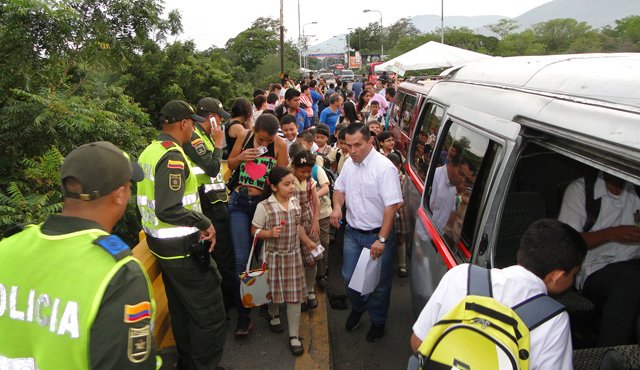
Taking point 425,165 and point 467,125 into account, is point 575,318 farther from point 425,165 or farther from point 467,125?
point 425,165

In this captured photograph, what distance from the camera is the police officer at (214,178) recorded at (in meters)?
3.62

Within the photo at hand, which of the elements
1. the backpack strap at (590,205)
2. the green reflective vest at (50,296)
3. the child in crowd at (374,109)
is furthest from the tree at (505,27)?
the green reflective vest at (50,296)

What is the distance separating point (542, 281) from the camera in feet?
5.81

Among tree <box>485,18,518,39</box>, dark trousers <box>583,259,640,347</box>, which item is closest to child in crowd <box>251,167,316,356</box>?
dark trousers <box>583,259,640,347</box>

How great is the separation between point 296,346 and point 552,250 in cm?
240

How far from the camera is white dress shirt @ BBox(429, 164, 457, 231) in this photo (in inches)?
120

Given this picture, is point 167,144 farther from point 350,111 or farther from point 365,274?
point 350,111

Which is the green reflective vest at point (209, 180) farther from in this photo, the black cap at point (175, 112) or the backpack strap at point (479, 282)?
the backpack strap at point (479, 282)

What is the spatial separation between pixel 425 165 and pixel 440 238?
141cm

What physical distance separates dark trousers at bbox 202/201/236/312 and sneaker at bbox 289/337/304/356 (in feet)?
2.24

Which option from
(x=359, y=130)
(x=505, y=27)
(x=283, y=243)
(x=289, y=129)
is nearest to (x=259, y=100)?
(x=289, y=129)

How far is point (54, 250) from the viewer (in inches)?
60.7

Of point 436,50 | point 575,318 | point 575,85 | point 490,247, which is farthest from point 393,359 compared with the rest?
point 436,50

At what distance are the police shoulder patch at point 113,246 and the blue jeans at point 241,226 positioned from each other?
2.36 m
